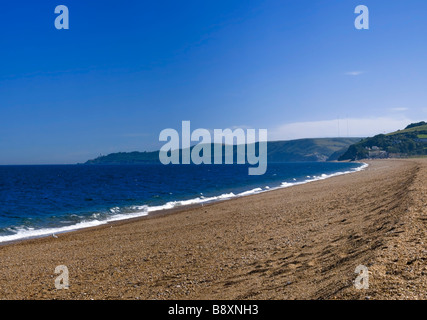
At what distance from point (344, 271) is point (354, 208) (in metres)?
9.28

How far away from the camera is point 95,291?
903cm

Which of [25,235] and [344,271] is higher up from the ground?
[344,271]

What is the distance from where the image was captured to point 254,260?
32.4ft

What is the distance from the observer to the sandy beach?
657 centimetres

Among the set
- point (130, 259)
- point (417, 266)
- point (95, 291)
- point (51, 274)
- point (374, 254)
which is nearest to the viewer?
point (417, 266)

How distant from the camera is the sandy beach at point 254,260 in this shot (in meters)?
6.57

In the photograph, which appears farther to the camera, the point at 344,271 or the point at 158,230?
the point at 158,230

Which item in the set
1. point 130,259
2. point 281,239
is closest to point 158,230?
point 130,259
